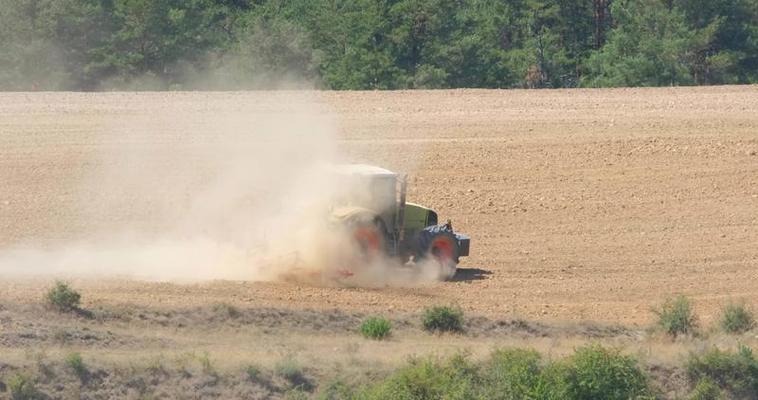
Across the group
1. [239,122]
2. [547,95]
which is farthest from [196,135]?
[547,95]

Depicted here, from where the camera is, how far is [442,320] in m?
21.9

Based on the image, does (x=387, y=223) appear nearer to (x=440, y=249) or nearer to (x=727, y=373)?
(x=440, y=249)

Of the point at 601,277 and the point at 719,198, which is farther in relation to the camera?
the point at 719,198

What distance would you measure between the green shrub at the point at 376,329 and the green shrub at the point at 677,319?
14.3ft

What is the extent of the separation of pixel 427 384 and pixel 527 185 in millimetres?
14263

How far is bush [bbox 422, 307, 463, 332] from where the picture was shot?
21.9 meters

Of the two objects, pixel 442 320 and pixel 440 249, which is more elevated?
pixel 440 249

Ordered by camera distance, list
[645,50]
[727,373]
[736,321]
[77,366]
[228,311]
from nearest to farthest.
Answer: [77,366], [727,373], [228,311], [736,321], [645,50]

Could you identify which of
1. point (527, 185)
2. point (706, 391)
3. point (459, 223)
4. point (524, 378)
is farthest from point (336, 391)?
point (527, 185)

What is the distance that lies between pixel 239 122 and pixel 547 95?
30.7ft

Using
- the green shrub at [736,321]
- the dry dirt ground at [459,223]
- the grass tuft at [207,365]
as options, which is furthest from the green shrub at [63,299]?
the green shrub at [736,321]

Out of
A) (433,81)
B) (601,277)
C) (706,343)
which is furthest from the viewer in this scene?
(433,81)

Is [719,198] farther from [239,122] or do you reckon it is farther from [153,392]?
[153,392]

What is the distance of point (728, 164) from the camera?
113 ft
